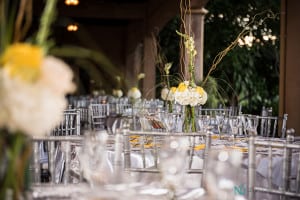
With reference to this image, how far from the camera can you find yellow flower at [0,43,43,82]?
1.55m

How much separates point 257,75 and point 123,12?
3518 mm

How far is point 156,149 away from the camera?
358cm

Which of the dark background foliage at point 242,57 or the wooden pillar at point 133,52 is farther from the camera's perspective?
the wooden pillar at point 133,52

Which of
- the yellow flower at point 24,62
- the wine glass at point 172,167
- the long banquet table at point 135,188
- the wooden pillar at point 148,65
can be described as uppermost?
the wooden pillar at point 148,65

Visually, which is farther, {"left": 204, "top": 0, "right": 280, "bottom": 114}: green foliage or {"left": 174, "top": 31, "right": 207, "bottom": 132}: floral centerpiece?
{"left": 204, "top": 0, "right": 280, "bottom": 114}: green foliage

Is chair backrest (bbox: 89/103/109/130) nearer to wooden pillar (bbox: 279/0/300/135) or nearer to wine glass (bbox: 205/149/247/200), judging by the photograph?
wooden pillar (bbox: 279/0/300/135)

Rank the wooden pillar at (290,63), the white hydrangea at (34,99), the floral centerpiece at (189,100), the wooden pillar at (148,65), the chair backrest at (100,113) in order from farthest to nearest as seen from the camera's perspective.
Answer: the wooden pillar at (148,65) → the chair backrest at (100,113) → the wooden pillar at (290,63) → the floral centerpiece at (189,100) → the white hydrangea at (34,99)

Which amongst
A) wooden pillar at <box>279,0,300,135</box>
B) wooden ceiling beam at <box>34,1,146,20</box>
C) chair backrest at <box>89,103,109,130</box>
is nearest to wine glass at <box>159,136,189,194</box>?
wooden pillar at <box>279,0,300,135</box>

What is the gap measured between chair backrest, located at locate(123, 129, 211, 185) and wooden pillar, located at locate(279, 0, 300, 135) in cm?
276

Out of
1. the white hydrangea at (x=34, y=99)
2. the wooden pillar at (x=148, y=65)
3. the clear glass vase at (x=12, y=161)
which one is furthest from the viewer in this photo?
the wooden pillar at (x=148, y=65)

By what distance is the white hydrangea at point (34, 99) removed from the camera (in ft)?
5.06

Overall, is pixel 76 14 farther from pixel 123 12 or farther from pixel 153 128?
pixel 153 128

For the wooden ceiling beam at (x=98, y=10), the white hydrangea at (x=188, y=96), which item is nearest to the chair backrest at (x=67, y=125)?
the white hydrangea at (x=188, y=96)

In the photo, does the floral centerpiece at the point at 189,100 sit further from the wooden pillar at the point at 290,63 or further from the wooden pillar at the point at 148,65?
the wooden pillar at the point at 148,65
